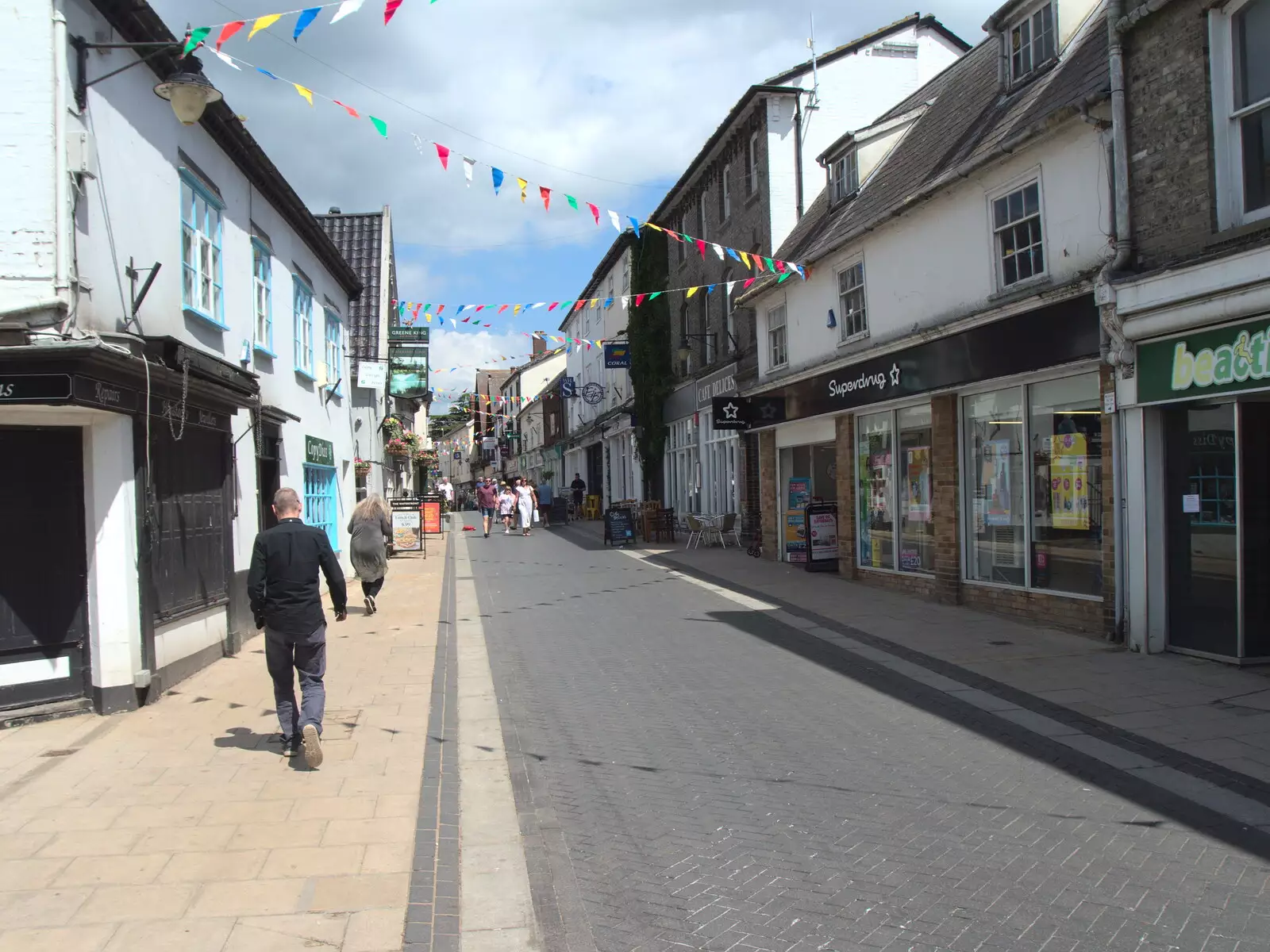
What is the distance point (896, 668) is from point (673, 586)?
686 centimetres

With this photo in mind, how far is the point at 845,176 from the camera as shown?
17.0m

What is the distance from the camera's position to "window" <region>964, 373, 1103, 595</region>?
9703mm

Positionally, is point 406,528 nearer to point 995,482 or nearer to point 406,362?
point 406,362

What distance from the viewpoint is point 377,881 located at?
427 centimetres

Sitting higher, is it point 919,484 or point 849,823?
point 919,484

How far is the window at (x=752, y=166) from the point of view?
20094 millimetres

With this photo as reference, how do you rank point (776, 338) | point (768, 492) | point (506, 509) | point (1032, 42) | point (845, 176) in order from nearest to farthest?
point (1032, 42)
point (845, 176)
point (776, 338)
point (768, 492)
point (506, 509)

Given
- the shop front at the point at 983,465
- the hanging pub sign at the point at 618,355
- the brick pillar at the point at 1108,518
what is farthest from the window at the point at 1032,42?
the hanging pub sign at the point at 618,355

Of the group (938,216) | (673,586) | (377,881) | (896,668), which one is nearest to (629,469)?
(673,586)

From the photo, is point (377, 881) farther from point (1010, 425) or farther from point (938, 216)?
point (938, 216)

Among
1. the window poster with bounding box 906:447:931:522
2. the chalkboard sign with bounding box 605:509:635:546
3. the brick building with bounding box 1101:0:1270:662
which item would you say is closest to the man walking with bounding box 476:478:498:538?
the chalkboard sign with bounding box 605:509:635:546

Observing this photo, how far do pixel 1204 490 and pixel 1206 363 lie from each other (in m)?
1.16

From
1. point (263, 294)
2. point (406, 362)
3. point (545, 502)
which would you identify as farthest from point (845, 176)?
point (545, 502)

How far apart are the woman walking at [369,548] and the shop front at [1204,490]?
8.79 m
